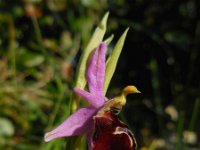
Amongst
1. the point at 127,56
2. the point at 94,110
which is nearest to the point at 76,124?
the point at 94,110

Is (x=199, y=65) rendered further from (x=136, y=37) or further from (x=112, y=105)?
(x=112, y=105)

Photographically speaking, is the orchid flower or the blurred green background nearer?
the orchid flower

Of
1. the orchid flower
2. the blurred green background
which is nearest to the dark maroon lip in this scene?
the orchid flower

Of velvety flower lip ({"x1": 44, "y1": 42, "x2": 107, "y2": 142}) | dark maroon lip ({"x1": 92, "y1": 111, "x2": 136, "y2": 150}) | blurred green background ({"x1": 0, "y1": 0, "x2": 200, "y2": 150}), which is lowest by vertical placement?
blurred green background ({"x1": 0, "y1": 0, "x2": 200, "y2": 150})

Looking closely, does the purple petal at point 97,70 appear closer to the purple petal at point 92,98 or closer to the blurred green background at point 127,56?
the purple petal at point 92,98

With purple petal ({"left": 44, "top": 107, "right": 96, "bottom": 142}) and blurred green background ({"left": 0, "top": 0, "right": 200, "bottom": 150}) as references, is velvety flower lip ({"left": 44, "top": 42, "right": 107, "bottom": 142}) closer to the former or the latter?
purple petal ({"left": 44, "top": 107, "right": 96, "bottom": 142})

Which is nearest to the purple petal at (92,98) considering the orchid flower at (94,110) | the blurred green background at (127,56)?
the orchid flower at (94,110)

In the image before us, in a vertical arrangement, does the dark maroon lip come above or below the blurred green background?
above
